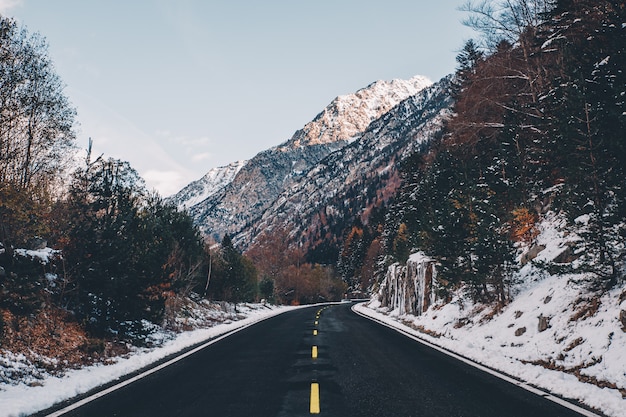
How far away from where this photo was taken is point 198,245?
28.5 metres

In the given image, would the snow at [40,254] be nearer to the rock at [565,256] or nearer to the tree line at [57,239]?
the tree line at [57,239]

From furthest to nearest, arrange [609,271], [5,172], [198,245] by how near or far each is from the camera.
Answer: [198,245], [5,172], [609,271]

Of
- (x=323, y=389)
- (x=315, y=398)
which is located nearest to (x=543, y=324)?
(x=323, y=389)

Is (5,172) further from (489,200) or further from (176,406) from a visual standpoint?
(489,200)

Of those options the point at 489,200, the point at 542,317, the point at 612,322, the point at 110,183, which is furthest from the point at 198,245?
the point at 612,322

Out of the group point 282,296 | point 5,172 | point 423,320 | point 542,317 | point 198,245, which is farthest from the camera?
point 282,296

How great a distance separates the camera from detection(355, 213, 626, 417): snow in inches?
277

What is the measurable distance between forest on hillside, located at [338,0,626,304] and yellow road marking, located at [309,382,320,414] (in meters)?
7.01

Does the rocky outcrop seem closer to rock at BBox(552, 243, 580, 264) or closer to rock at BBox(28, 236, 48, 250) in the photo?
rock at BBox(552, 243, 580, 264)

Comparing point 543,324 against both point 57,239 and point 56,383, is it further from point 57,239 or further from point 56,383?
point 57,239

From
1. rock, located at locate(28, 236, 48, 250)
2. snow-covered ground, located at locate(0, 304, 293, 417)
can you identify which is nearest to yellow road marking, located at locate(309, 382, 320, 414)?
snow-covered ground, located at locate(0, 304, 293, 417)

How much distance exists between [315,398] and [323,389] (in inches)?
27.1

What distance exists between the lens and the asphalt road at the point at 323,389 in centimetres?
588

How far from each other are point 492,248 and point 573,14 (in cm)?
1097
